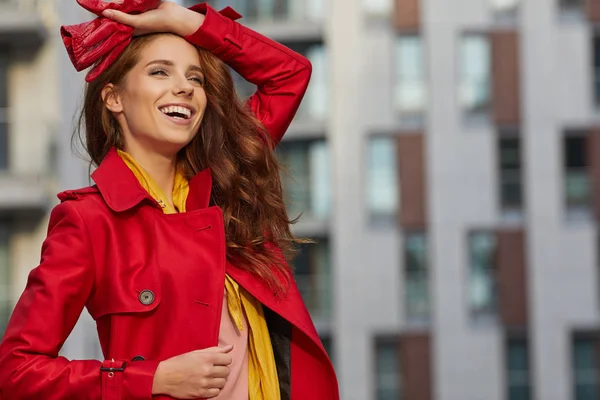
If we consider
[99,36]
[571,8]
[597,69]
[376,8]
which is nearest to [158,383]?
[99,36]

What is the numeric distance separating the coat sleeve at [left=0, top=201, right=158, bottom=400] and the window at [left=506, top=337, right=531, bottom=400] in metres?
23.9

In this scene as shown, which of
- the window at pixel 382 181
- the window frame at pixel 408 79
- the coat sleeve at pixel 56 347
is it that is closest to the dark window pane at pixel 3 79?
the window at pixel 382 181

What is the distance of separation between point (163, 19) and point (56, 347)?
70 cm

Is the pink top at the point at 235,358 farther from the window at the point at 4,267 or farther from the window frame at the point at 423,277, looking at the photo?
the window frame at the point at 423,277

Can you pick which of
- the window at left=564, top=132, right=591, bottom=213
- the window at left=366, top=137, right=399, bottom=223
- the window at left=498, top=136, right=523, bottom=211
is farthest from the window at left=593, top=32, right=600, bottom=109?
the window at left=366, top=137, right=399, bottom=223

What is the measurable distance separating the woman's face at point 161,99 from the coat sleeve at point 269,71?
0.52 ft

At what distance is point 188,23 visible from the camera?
9.64ft

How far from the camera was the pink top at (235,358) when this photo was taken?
9.31 feet

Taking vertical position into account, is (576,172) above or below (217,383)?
above

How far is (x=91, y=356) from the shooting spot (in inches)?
698

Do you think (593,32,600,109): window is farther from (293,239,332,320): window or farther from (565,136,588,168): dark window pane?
(293,239,332,320): window

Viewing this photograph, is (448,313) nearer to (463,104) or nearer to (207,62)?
(463,104)

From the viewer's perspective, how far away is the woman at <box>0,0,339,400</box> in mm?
2662

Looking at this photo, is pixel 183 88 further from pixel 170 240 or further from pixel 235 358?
pixel 235 358
